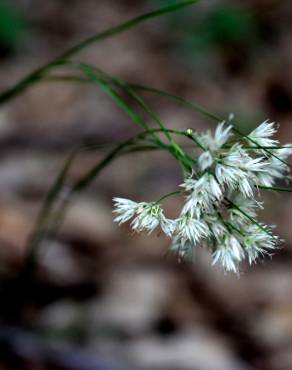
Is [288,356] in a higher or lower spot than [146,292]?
lower

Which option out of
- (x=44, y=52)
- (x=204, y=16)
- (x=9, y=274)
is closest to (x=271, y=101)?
(x=204, y=16)

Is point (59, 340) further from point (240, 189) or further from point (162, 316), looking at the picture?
point (240, 189)

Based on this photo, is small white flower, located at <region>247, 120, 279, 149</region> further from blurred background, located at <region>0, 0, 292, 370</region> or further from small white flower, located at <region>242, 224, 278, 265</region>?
blurred background, located at <region>0, 0, 292, 370</region>

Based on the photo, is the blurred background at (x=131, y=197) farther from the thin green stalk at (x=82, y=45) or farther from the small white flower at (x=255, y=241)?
the small white flower at (x=255, y=241)

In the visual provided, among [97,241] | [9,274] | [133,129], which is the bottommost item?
[9,274]

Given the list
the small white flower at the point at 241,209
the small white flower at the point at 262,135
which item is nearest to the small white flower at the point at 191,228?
the small white flower at the point at 241,209

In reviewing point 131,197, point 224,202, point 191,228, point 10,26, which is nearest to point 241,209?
point 224,202
